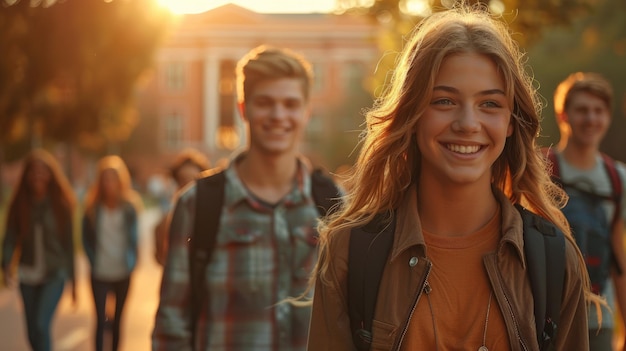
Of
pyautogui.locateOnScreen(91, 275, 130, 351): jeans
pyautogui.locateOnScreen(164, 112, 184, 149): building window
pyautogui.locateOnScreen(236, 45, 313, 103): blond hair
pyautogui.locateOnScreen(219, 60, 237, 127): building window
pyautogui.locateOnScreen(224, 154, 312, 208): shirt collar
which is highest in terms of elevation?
pyautogui.locateOnScreen(219, 60, 237, 127): building window

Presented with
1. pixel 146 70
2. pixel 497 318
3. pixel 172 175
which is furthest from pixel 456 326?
pixel 146 70

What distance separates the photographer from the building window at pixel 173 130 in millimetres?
93938

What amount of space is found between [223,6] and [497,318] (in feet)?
297

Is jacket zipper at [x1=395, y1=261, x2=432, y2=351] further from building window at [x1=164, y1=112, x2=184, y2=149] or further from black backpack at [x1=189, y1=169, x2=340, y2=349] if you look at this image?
building window at [x1=164, y1=112, x2=184, y2=149]

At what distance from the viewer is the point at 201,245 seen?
4340mm

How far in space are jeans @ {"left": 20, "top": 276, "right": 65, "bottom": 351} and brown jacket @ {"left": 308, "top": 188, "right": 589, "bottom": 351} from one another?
20.9 feet

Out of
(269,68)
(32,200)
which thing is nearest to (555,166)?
(269,68)

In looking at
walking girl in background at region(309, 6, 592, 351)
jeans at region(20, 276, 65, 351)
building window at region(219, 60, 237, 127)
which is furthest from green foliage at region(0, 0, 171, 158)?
building window at region(219, 60, 237, 127)

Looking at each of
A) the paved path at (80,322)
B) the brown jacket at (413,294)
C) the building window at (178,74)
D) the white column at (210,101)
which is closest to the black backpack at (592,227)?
the brown jacket at (413,294)

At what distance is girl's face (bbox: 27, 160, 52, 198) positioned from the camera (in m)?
9.37

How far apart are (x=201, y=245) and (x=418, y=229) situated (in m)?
1.77

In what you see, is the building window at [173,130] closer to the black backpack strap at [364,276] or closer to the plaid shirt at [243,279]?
the plaid shirt at [243,279]

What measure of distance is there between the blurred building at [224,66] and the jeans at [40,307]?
77.1m

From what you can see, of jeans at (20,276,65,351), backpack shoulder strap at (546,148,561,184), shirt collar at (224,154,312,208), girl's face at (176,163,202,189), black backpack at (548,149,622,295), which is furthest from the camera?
jeans at (20,276,65,351)
